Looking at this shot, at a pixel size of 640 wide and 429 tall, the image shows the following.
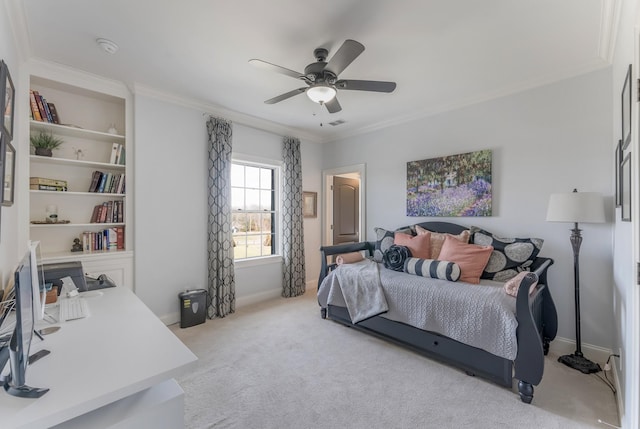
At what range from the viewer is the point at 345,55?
76.2 inches

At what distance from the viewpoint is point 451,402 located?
195 cm

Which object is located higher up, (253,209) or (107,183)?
(107,183)

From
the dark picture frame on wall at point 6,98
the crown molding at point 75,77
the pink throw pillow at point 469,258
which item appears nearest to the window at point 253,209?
the crown molding at point 75,77

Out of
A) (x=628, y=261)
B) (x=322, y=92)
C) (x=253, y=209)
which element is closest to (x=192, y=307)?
(x=253, y=209)

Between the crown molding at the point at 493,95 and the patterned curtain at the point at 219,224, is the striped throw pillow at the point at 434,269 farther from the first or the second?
the patterned curtain at the point at 219,224

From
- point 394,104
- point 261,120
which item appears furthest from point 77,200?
point 394,104

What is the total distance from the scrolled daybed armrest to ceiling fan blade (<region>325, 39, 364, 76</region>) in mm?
2049

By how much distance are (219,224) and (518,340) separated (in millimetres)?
3154

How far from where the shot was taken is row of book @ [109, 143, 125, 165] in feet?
9.78

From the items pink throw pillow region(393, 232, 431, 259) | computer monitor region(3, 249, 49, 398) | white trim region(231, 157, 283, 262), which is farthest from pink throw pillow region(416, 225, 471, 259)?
computer monitor region(3, 249, 49, 398)

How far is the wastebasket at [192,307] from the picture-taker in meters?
3.20

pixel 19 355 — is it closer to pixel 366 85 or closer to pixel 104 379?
pixel 104 379

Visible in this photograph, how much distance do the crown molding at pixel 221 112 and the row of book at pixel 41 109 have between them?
0.72 metres

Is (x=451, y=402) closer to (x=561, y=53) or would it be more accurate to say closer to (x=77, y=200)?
(x=561, y=53)
